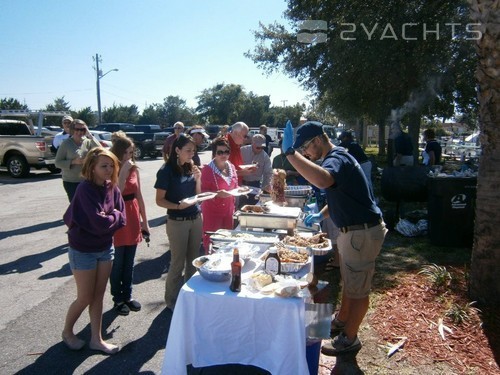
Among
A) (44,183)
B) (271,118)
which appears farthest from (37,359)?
(271,118)

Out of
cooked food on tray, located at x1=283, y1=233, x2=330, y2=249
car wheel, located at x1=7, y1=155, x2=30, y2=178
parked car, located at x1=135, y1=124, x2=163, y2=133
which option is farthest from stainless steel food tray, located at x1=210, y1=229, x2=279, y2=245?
parked car, located at x1=135, y1=124, x2=163, y2=133

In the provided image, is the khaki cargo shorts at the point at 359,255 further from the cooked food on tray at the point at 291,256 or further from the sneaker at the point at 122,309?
the sneaker at the point at 122,309

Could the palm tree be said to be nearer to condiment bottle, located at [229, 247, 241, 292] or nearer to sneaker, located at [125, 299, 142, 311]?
condiment bottle, located at [229, 247, 241, 292]

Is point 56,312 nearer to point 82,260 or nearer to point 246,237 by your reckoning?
point 82,260

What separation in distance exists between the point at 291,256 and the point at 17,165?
48.3 feet

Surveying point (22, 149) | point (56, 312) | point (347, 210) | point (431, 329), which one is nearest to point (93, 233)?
point (56, 312)

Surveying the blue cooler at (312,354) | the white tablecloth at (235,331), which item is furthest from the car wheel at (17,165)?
the blue cooler at (312,354)

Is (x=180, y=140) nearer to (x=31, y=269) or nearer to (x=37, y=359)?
(x=37, y=359)

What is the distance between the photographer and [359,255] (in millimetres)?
3299

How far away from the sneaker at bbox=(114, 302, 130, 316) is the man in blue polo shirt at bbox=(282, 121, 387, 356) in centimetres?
216

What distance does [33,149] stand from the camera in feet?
46.3

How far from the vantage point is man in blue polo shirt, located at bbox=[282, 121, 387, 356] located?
2.92 meters

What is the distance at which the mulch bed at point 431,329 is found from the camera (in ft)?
11.1

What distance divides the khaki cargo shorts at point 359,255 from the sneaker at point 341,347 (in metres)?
0.43
